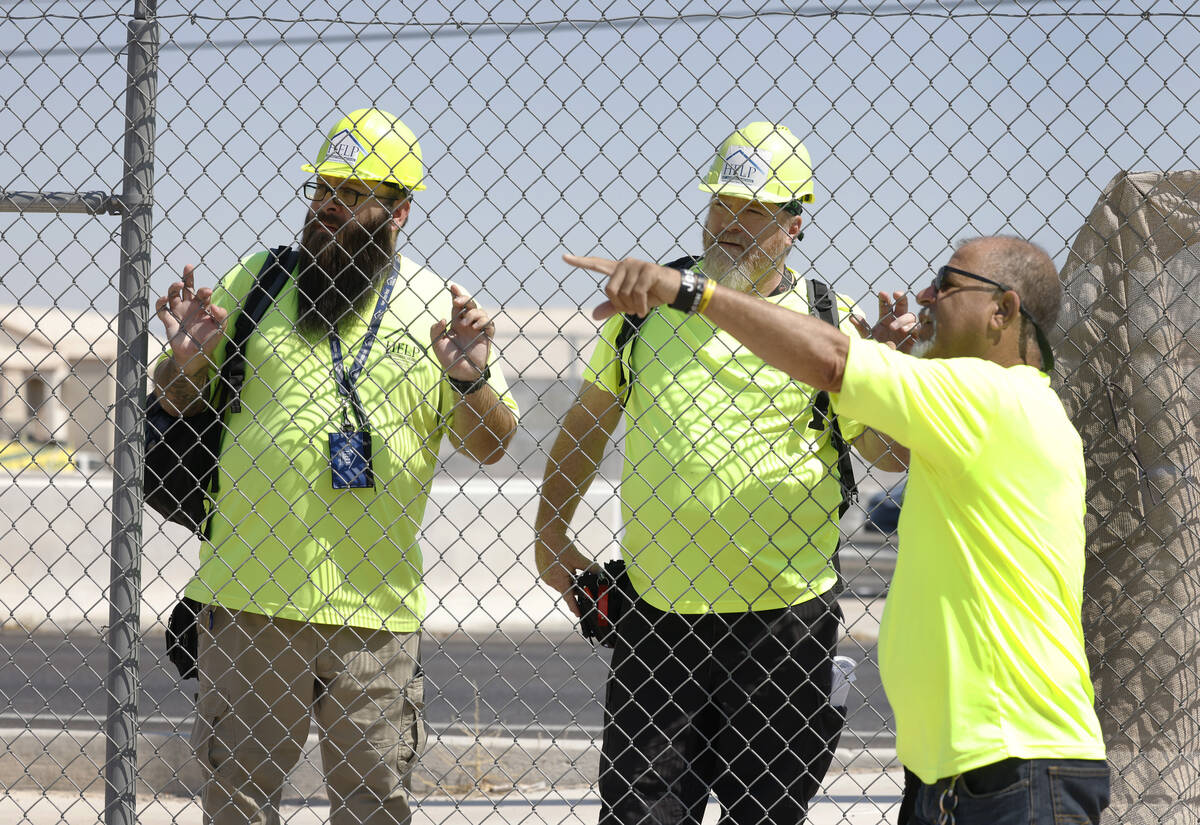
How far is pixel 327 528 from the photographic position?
321 centimetres

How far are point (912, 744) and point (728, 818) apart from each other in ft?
3.17

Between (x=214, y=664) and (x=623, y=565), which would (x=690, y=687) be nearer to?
(x=623, y=565)

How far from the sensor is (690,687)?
312cm

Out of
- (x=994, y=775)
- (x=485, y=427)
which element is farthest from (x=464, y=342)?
(x=994, y=775)

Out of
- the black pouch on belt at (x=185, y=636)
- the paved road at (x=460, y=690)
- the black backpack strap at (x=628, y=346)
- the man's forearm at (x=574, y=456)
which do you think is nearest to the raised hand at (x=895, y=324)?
the black backpack strap at (x=628, y=346)

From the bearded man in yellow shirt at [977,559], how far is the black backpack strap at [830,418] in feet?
2.61

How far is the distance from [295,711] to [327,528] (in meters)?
0.54

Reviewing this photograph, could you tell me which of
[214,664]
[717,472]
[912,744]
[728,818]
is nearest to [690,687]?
[728,818]

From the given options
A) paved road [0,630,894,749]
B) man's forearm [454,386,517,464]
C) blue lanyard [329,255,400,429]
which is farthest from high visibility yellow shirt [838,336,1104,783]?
paved road [0,630,894,749]

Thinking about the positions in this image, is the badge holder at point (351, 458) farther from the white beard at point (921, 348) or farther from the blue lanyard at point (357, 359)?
the white beard at point (921, 348)

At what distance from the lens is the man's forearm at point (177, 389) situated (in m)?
3.21

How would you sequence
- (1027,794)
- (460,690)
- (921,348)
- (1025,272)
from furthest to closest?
(460,690), (921,348), (1025,272), (1027,794)

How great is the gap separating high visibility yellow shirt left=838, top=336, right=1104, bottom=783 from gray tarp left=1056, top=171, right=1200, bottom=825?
89cm

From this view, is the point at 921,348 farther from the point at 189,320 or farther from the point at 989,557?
the point at 189,320
